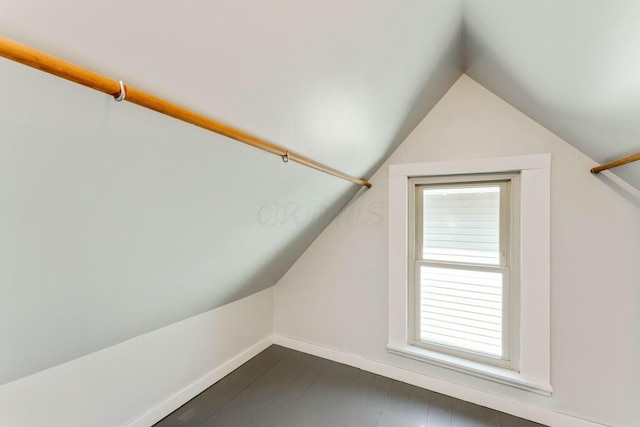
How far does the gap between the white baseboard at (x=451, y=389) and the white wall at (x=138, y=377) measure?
2.37 feet

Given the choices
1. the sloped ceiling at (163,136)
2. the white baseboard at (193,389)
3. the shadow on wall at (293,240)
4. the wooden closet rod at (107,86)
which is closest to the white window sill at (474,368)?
the shadow on wall at (293,240)

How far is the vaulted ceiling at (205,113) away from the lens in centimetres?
60

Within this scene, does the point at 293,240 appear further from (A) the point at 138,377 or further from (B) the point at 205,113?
(B) the point at 205,113

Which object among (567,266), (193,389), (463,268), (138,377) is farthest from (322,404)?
(567,266)

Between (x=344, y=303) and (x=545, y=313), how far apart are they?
54.6 inches

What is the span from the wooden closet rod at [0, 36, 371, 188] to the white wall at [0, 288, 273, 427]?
142cm

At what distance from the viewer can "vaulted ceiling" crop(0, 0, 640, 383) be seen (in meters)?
0.60

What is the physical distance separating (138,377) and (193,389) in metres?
0.45

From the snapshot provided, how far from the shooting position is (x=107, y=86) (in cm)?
58

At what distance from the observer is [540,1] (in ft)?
3.00

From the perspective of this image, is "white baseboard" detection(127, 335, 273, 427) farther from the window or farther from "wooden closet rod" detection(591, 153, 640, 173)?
"wooden closet rod" detection(591, 153, 640, 173)

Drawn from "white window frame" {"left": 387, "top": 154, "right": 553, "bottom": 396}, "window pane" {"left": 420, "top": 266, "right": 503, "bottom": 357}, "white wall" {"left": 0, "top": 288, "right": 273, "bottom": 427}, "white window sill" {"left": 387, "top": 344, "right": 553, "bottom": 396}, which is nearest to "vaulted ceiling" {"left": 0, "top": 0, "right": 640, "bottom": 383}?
"white wall" {"left": 0, "top": 288, "right": 273, "bottom": 427}

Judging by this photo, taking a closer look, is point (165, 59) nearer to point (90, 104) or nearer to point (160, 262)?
point (90, 104)

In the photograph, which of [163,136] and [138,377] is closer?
[163,136]
